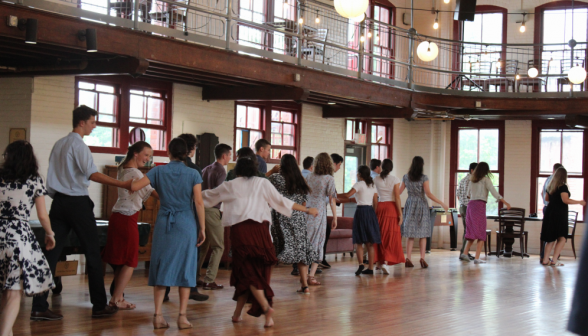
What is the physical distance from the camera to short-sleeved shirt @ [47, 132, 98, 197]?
5293mm

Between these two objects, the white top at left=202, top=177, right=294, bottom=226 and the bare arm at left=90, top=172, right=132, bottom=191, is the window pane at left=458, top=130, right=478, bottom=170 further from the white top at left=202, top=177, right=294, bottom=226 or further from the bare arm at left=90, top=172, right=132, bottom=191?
the bare arm at left=90, top=172, right=132, bottom=191

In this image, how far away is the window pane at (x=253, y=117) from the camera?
1197 cm

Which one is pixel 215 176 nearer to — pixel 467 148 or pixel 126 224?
pixel 126 224

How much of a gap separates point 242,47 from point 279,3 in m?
3.63

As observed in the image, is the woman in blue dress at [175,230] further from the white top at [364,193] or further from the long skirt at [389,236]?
the long skirt at [389,236]

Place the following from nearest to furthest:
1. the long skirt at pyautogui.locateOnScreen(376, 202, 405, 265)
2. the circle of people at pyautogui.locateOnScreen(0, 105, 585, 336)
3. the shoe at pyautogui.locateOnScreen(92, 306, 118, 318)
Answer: the circle of people at pyautogui.locateOnScreen(0, 105, 585, 336) < the shoe at pyautogui.locateOnScreen(92, 306, 118, 318) < the long skirt at pyautogui.locateOnScreen(376, 202, 405, 265)

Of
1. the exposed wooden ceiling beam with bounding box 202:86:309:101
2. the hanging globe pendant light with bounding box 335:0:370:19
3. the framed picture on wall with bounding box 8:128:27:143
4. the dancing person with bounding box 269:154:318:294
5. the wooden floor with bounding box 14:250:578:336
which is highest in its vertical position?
the hanging globe pendant light with bounding box 335:0:370:19

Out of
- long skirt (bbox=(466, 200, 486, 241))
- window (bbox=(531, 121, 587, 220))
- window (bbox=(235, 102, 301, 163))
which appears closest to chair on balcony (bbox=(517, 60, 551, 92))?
window (bbox=(531, 121, 587, 220))

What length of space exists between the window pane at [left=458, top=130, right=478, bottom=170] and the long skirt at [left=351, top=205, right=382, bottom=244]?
7.49 metres

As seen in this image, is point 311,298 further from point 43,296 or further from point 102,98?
point 102,98

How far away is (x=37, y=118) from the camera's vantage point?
8.48 m

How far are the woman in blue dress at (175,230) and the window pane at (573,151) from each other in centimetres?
1205

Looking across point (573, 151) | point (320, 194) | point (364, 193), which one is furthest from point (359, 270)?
point (573, 151)

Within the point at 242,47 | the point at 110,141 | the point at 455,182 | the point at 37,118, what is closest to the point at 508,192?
the point at 455,182
